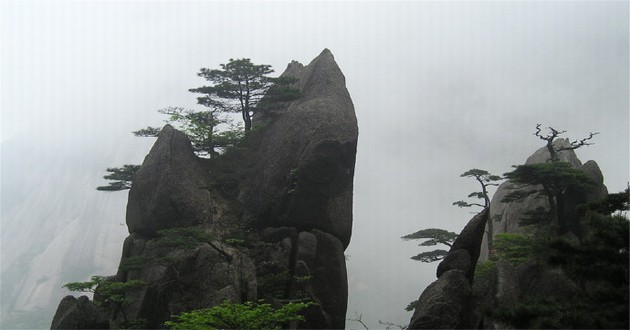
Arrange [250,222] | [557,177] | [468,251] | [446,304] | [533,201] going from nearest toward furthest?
[446,304]
[468,251]
[557,177]
[250,222]
[533,201]

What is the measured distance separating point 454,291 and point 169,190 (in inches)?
620

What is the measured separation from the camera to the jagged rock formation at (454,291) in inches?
582

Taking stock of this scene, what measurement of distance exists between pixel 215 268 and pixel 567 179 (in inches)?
669

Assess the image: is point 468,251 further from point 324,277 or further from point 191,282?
point 191,282

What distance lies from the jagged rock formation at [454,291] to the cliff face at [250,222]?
695cm

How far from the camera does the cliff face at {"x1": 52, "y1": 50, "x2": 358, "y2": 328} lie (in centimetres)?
1944

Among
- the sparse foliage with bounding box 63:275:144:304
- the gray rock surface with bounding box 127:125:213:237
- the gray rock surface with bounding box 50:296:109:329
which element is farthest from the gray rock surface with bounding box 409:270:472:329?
the gray rock surface with bounding box 50:296:109:329

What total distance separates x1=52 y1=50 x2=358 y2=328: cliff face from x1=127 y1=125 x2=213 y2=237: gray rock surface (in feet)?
0.18

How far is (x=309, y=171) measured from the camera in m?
23.7

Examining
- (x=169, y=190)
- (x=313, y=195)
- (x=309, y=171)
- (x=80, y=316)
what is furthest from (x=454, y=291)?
(x=169, y=190)

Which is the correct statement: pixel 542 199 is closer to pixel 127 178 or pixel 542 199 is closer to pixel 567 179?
pixel 567 179

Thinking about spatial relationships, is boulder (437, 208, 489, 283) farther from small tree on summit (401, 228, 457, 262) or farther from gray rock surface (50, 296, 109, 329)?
gray rock surface (50, 296, 109, 329)

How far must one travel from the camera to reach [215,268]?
19094 millimetres

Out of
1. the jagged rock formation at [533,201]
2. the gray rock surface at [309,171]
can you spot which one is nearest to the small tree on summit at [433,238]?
the jagged rock formation at [533,201]
